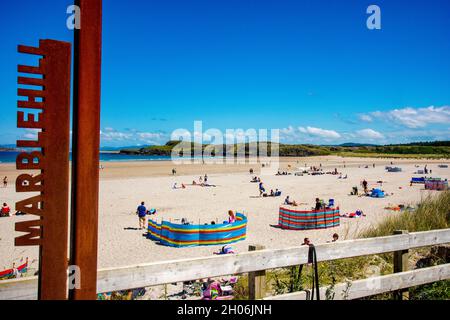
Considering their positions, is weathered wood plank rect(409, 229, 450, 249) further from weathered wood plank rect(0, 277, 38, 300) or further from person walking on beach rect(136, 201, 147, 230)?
person walking on beach rect(136, 201, 147, 230)

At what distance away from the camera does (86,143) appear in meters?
1.86

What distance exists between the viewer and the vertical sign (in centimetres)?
184

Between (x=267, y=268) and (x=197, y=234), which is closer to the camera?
(x=267, y=268)

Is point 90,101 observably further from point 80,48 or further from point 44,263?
point 44,263

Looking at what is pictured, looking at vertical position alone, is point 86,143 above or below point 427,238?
above

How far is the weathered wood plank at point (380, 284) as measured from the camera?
371cm

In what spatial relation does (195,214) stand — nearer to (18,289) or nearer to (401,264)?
(401,264)

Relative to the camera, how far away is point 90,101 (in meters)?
1.87


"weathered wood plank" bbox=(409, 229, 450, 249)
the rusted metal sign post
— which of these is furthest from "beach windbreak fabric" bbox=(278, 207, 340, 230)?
the rusted metal sign post

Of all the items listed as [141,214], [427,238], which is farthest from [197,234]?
[427,238]

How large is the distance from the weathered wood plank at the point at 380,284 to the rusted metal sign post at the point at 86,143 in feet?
6.87

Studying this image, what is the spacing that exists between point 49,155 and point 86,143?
22 cm
